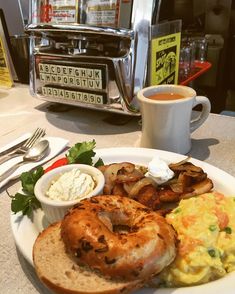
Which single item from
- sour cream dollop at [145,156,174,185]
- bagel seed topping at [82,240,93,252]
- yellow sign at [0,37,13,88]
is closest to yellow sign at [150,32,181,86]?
sour cream dollop at [145,156,174,185]

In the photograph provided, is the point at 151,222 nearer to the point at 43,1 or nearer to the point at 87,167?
the point at 87,167

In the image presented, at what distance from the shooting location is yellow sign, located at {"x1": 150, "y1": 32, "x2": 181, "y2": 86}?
1.01 m

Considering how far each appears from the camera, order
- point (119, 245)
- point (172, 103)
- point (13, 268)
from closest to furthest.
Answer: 1. point (119, 245)
2. point (13, 268)
3. point (172, 103)

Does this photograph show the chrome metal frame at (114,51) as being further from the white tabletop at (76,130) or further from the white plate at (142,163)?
the white plate at (142,163)

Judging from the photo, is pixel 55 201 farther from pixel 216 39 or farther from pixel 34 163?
pixel 216 39

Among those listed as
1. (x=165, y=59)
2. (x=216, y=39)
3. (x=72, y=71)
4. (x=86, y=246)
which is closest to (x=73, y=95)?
(x=72, y=71)

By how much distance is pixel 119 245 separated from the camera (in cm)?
48

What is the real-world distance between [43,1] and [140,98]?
20.6 inches

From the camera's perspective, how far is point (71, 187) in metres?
0.64

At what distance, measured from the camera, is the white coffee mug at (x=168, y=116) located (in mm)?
Answer: 850

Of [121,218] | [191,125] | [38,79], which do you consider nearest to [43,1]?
[38,79]

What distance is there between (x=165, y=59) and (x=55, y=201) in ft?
2.10

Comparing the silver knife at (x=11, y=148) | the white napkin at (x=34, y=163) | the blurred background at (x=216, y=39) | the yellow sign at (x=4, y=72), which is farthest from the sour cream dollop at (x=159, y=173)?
the blurred background at (x=216, y=39)

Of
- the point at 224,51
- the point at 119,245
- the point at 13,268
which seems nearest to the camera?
the point at 119,245
